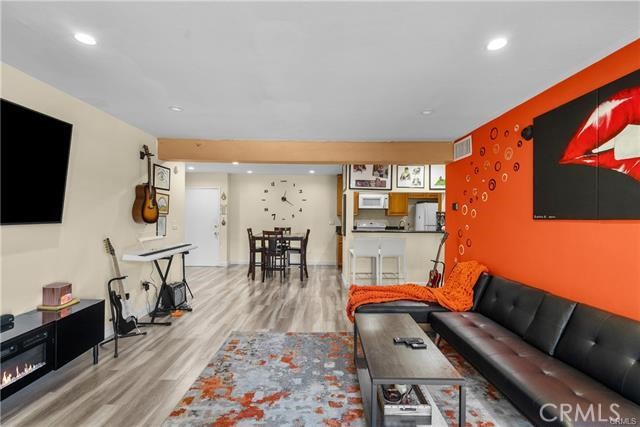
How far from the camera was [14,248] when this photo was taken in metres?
2.34

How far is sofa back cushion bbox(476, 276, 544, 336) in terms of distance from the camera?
2504mm

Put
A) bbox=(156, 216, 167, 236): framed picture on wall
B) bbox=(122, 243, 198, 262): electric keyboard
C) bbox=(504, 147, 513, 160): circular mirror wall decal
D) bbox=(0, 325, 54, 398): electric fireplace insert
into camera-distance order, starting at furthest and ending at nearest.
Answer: bbox=(156, 216, 167, 236): framed picture on wall, bbox=(122, 243, 198, 262): electric keyboard, bbox=(504, 147, 513, 160): circular mirror wall decal, bbox=(0, 325, 54, 398): electric fireplace insert

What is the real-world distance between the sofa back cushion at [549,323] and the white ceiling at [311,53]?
1703mm

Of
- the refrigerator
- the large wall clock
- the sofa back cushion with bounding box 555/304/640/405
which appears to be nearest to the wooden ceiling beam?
the refrigerator

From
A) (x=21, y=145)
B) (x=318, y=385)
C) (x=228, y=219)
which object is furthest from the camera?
(x=228, y=219)

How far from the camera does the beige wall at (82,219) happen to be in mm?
2369

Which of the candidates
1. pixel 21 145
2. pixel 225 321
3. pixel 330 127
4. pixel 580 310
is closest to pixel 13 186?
Result: pixel 21 145

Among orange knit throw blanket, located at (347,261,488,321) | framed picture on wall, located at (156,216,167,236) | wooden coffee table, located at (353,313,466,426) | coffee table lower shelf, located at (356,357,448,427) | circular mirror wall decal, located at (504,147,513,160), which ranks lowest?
coffee table lower shelf, located at (356,357,448,427)

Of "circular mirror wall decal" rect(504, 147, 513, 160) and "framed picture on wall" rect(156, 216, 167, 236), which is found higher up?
"circular mirror wall decal" rect(504, 147, 513, 160)

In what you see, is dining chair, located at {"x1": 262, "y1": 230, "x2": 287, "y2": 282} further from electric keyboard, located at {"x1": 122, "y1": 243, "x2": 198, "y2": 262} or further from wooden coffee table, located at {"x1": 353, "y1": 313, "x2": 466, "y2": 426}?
wooden coffee table, located at {"x1": 353, "y1": 313, "x2": 466, "y2": 426}

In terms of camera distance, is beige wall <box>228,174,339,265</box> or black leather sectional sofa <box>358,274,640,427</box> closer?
black leather sectional sofa <box>358,274,640,427</box>

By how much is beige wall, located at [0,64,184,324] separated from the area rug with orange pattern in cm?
153

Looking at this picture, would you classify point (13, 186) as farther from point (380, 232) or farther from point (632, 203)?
point (380, 232)

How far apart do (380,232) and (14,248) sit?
16.2 feet
